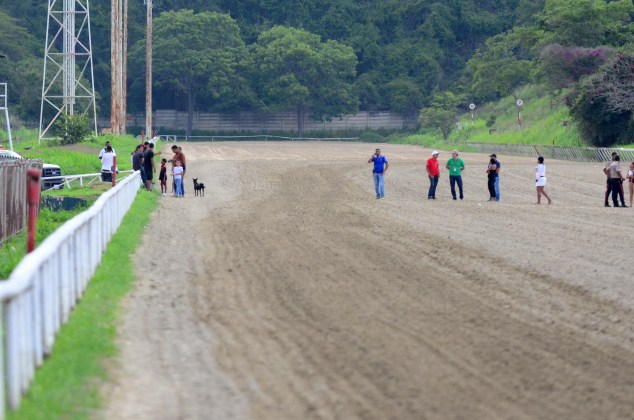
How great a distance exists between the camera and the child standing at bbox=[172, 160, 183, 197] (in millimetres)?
32781

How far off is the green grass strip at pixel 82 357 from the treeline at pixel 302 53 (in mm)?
72684

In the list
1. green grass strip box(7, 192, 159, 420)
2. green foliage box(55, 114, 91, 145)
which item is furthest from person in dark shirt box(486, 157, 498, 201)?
green foliage box(55, 114, 91, 145)

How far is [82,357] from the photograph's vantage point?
9.41 metres

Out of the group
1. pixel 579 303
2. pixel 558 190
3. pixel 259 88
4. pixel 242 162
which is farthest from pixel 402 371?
pixel 259 88

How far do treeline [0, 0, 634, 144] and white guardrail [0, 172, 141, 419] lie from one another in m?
73.5

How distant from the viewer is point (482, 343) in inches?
424

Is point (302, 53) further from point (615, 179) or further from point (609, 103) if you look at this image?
point (615, 179)

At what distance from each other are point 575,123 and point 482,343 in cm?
5498

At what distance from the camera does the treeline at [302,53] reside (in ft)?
309

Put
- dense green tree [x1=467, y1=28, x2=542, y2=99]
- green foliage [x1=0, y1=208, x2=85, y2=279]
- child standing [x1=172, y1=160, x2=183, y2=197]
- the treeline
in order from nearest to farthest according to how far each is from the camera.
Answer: green foliage [x1=0, y1=208, x2=85, y2=279] → child standing [x1=172, y1=160, x2=183, y2=197] → dense green tree [x1=467, y1=28, x2=542, y2=99] → the treeline

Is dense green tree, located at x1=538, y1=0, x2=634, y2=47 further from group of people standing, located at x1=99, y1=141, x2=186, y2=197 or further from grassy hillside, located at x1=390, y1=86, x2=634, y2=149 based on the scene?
group of people standing, located at x1=99, y1=141, x2=186, y2=197

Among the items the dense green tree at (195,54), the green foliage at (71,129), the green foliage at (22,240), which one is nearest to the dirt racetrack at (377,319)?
the green foliage at (22,240)

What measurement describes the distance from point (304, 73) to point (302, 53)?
3061 millimetres

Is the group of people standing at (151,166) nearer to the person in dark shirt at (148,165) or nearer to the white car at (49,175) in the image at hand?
the person in dark shirt at (148,165)
